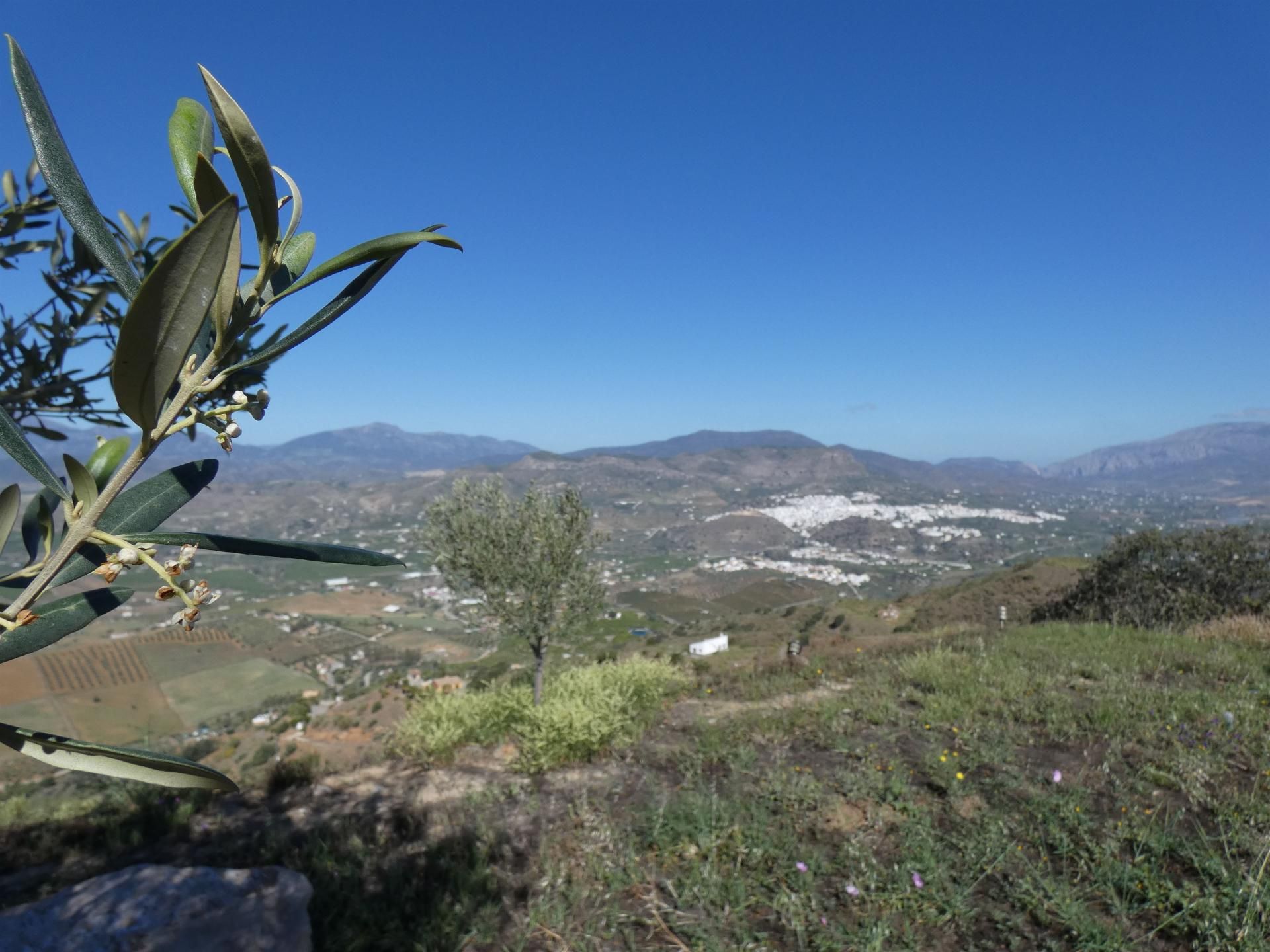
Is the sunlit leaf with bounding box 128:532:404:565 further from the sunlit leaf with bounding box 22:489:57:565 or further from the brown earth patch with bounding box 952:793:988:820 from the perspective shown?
the brown earth patch with bounding box 952:793:988:820

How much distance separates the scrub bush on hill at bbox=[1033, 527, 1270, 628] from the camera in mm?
12539

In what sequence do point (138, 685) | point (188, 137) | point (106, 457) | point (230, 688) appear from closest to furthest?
point (188, 137)
point (106, 457)
point (138, 685)
point (230, 688)

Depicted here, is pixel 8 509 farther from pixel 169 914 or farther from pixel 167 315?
pixel 169 914

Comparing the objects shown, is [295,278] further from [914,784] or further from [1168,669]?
[1168,669]

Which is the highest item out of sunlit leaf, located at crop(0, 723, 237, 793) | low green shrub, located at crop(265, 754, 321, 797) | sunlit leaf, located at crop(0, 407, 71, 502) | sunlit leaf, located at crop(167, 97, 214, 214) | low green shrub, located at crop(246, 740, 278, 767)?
sunlit leaf, located at crop(167, 97, 214, 214)

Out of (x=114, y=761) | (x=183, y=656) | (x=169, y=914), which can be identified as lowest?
(x=183, y=656)

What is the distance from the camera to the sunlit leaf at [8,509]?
3.54 feet

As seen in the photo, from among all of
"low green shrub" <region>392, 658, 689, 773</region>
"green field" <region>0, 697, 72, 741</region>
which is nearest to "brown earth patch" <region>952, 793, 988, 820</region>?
"low green shrub" <region>392, 658, 689, 773</region>

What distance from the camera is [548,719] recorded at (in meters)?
7.31

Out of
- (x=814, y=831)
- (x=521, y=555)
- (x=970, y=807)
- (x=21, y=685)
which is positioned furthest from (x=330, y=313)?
(x=21, y=685)

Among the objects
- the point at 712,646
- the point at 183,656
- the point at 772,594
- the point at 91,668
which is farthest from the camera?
the point at 772,594

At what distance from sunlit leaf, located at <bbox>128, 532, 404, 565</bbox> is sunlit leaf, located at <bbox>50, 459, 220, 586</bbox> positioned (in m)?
0.03

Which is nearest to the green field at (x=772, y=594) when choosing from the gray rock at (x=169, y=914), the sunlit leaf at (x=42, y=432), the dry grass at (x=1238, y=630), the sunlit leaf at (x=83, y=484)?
the dry grass at (x=1238, y=630)

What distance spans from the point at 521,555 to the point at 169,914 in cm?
1071
